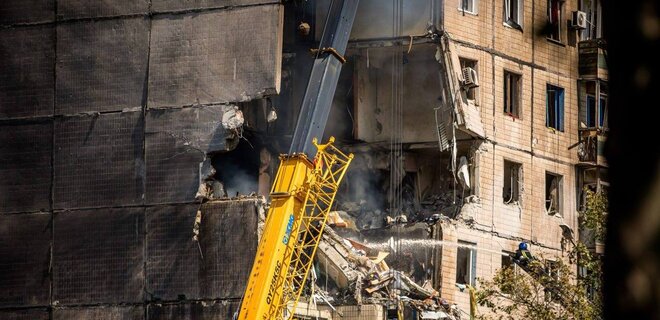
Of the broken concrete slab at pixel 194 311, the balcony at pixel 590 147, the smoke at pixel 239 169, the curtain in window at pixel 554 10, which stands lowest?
the broken concrete slab at pixel 194 311

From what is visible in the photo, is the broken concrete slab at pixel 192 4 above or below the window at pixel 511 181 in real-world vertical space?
above

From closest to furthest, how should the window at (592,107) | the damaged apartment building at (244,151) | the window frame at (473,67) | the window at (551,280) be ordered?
the window at (551,280) → the damaged apartment building at (244,151) → the window frame at (473,67) → the window at (592,107)

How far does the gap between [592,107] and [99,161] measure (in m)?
11.6

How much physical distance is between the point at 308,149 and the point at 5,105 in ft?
30.7

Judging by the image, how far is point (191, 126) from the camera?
29.4 metres

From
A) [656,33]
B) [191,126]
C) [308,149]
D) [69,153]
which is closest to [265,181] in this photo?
[191,126]

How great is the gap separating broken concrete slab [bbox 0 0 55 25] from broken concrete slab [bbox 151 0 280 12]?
96.4 inches

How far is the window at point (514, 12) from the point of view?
109 feet

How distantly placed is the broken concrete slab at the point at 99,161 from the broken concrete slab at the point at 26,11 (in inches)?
87.6

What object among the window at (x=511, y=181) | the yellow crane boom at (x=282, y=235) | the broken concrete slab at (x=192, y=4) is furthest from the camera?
the window at (x=511, y=181)

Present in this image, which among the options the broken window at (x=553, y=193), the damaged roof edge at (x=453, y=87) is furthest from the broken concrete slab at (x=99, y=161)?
the broken window at (x=553, y=193)

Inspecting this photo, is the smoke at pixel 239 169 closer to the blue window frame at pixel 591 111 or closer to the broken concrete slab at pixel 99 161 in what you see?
the broken concrete slab at pixel 99 161

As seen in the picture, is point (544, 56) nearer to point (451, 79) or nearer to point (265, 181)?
point (451, 79)

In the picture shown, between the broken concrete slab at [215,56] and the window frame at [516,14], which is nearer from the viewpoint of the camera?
the broken concrete slab at [215,56]
